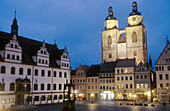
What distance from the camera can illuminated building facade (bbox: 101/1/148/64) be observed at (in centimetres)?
8925

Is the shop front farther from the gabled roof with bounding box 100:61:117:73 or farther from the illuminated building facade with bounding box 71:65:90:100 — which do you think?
the gabled roof with bounding box 100:61:117:73

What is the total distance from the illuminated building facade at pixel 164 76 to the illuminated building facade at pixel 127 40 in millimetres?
24031

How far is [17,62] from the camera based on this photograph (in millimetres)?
47469

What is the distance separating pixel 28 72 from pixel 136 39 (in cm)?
5418

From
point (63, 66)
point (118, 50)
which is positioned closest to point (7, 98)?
point (63, 66)

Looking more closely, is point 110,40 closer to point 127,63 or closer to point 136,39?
point 136,39

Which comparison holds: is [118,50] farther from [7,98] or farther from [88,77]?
[7,98]

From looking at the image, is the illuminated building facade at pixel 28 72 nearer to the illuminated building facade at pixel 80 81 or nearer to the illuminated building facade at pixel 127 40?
the illuminated building facade at pixel 80 81

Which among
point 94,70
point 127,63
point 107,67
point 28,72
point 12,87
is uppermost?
point 127,63

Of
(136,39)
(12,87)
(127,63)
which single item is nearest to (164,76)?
(127,63)

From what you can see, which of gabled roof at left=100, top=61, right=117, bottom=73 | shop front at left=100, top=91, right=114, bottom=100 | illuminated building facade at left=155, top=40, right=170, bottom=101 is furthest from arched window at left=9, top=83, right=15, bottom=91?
illuminated building facade at left=155, top=40, right=170, bottom=101

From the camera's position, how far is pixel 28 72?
165 feet

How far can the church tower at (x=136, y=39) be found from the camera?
3482 inches

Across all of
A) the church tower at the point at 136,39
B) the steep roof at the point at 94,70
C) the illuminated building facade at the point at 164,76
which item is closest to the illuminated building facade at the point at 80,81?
the steep roof at the point at 94,70
